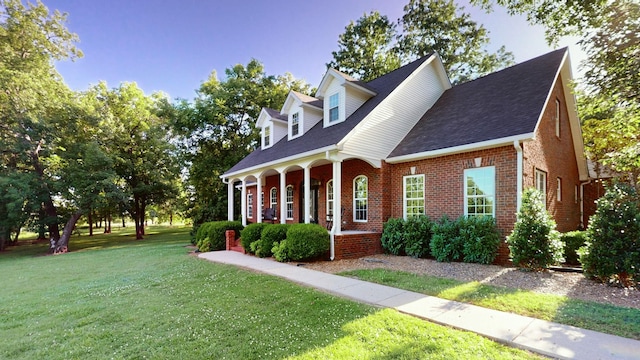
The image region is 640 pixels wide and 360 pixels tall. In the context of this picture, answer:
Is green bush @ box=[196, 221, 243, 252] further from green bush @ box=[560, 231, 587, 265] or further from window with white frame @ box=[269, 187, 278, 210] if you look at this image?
green bush @ box=[560, 231, 587, 265]

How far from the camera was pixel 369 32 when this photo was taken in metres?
24.7

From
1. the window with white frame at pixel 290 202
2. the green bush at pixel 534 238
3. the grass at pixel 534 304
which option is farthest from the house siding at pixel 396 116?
the window with white frame at pixel 290 202

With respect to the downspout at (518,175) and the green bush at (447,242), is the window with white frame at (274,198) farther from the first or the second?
the downspout at (518,175)

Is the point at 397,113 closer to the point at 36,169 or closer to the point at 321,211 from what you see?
the point at 321,211

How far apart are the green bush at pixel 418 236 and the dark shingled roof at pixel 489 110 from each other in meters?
2.38

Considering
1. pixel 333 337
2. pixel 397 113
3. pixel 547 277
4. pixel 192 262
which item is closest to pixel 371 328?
pixel 333 337

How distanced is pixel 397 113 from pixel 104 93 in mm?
27654

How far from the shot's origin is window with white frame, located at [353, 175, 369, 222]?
11.5 metres

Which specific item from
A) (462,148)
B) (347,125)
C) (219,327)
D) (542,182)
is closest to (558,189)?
(542,182)

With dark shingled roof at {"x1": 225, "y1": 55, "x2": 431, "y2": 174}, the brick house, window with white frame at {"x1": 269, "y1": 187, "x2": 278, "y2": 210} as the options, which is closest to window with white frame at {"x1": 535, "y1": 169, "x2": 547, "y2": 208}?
the brick house

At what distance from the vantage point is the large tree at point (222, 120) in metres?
24.3

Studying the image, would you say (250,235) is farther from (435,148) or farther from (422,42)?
(422,42)

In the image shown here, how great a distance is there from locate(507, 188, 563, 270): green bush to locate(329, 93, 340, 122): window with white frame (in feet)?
24.4

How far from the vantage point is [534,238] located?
23.0ft
